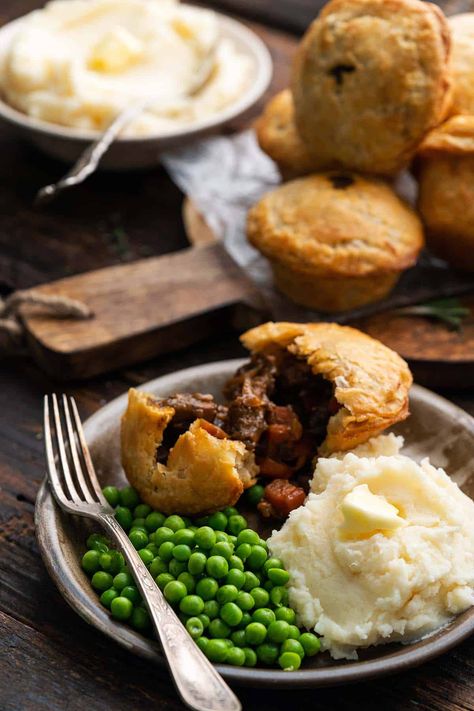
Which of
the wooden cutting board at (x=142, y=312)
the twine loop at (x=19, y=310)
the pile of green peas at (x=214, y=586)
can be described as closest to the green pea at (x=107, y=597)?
the pile of green peas at (x=214, y=586)

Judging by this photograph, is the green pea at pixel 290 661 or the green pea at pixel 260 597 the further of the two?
the green pea at pixel 260 597

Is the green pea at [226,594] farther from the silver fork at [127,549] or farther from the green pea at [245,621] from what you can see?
the silver fork at [127,549]

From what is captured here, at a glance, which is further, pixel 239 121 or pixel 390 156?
pixel 239 121

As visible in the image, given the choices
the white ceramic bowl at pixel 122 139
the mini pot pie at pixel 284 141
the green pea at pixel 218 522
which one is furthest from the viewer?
the white ceramic bowl at pixel 122 139

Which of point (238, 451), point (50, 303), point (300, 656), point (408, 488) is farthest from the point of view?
point (50, 303)

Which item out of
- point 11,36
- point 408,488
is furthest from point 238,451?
point 11,36

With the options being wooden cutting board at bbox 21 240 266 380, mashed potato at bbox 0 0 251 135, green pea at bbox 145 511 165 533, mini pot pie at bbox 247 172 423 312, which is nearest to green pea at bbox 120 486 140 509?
green pea at bbox 145 511 165 533

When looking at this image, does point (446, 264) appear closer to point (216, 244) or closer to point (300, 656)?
point (216, 244)
